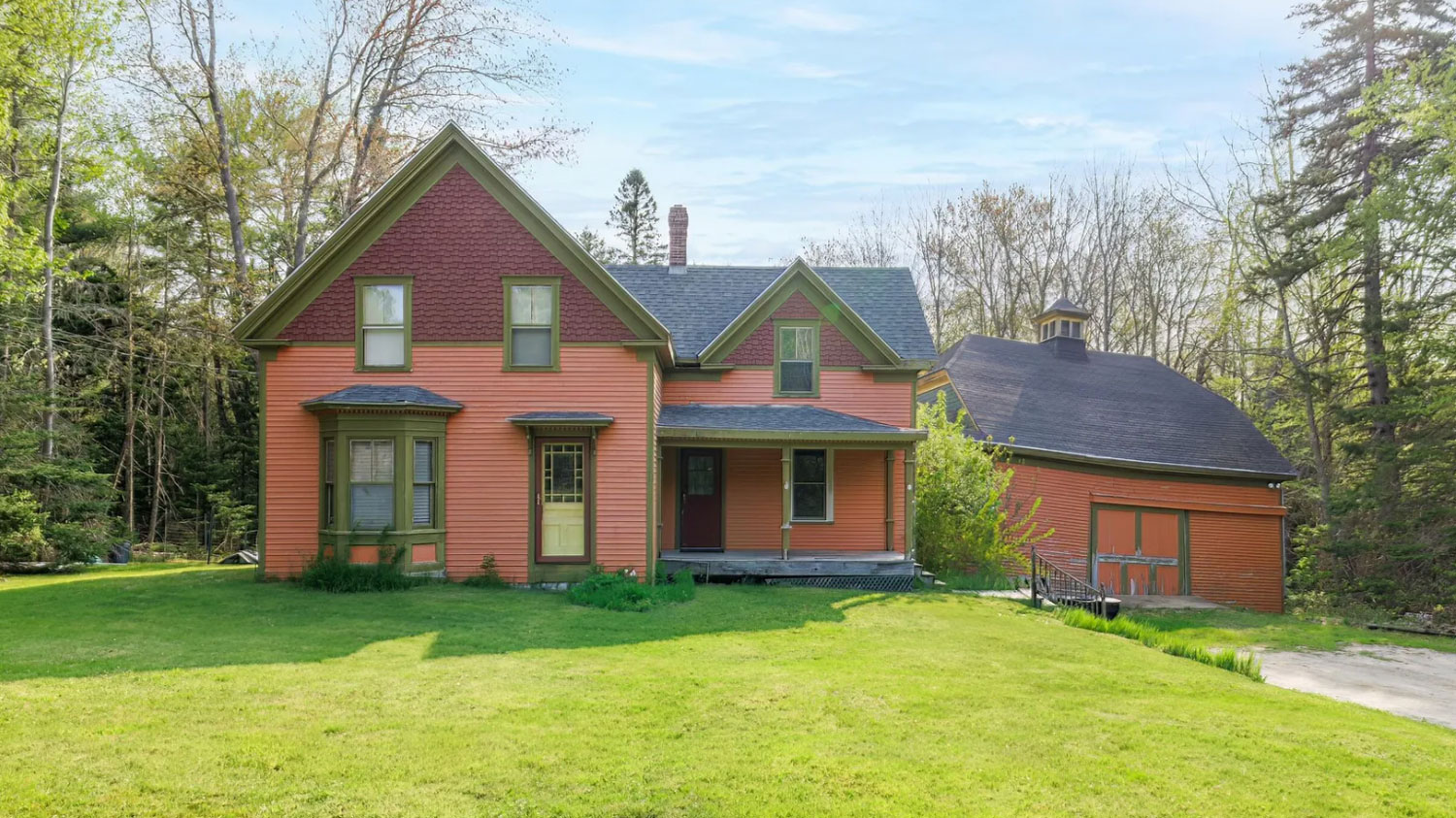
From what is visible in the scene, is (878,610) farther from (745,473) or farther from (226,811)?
(226,811)

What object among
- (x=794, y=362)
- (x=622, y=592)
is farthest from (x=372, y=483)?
(x=794, y=362)

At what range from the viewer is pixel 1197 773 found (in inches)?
258

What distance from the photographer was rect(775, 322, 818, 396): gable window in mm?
18500

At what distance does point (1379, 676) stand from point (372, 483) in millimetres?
14981

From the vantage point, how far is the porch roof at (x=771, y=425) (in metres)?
16.4

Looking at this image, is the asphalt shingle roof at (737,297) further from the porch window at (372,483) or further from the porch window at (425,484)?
the porch window at (372,483)

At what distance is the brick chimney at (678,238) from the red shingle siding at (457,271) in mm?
5300

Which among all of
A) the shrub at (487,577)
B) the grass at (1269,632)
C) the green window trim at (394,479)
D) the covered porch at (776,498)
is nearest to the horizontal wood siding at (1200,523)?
the grass at (1269,632)

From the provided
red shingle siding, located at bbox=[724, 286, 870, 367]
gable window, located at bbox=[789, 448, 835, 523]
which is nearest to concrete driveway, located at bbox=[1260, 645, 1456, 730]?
gable window, located at bbox=[789, 448, 835, 523]

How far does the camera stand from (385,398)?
49.0 ft

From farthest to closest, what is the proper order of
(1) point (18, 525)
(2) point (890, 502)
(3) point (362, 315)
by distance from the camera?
(2) point (890, 502), (1) point (18, 525), (3) point (362, 315)

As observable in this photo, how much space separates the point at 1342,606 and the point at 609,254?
134 feet

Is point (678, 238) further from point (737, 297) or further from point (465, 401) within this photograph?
point (465, 401)

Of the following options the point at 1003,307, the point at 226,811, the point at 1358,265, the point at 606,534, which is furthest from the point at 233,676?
the point at 1003,307
